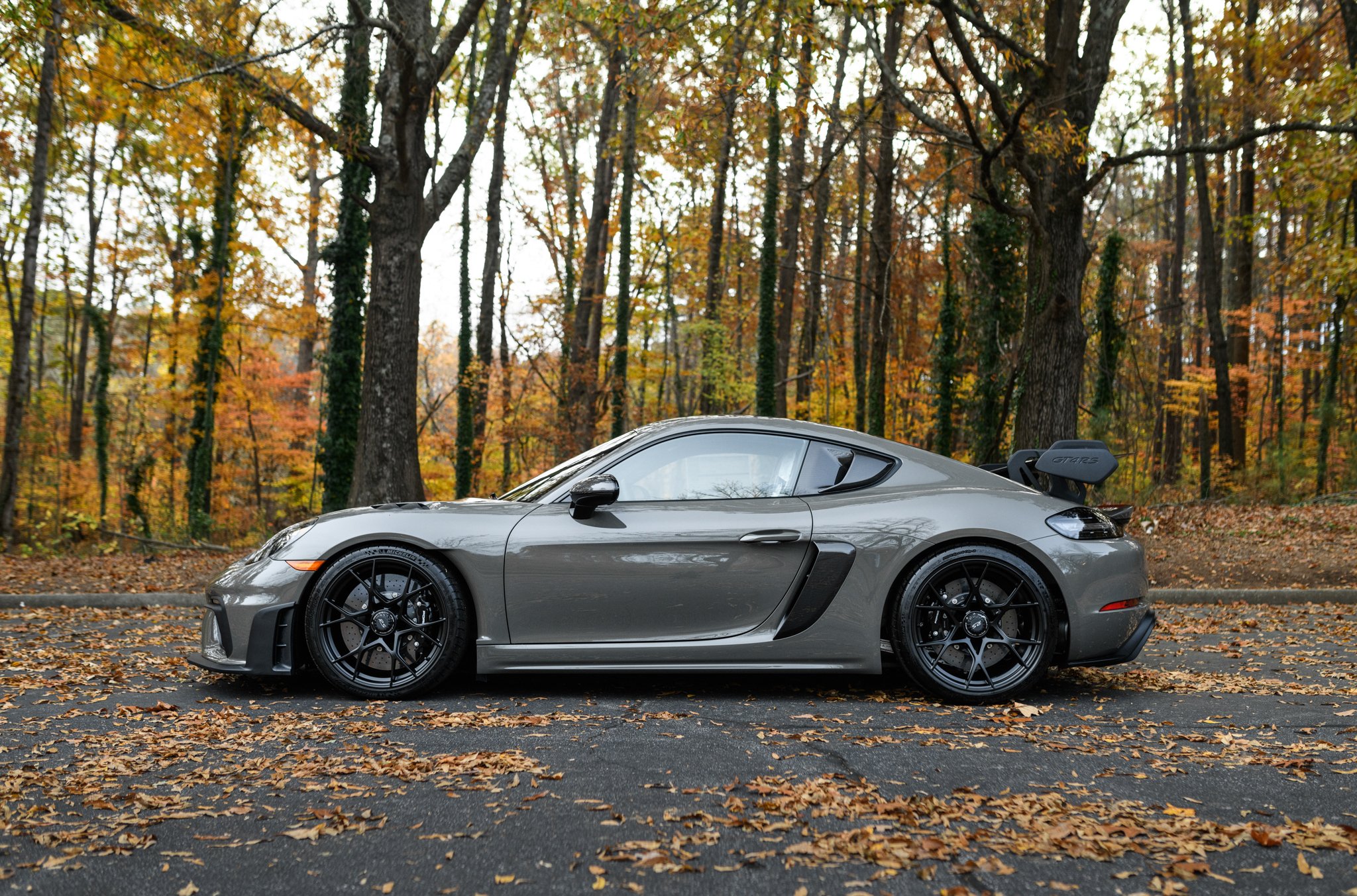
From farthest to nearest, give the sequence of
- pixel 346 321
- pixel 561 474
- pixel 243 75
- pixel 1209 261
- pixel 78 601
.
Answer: pixel 1209 261 < pixel 346 321 < pixel 243 75 < pixel 78 601 < pixel 561 474

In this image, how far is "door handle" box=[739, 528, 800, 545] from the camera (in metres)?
4.87

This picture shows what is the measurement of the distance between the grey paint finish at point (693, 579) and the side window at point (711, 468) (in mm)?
136

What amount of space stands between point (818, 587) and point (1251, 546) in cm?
992

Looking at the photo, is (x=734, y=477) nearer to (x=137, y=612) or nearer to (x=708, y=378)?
(x=137, y=612)

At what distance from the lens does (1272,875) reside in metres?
2.61

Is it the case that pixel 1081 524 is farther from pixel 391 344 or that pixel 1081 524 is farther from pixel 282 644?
pixel 391 344

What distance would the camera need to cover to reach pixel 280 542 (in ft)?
16.8

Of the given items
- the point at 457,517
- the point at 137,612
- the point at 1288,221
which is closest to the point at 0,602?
the point at 137,612

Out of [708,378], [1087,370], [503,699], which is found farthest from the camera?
[708,378]


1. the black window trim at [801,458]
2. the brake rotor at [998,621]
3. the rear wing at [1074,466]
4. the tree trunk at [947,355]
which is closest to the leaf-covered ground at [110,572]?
the black window trim at [801,458]

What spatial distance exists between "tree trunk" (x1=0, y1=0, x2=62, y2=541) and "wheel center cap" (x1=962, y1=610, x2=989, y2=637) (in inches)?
578

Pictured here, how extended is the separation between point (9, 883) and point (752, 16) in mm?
9629

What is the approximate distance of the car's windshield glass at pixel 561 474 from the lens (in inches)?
206

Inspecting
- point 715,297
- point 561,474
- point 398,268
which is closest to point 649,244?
point 715,297
